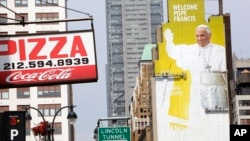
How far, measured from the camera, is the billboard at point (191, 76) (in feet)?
627

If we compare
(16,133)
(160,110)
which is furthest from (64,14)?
(160,110)

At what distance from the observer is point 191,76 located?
7662 inches

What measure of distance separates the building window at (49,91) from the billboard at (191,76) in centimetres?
10711

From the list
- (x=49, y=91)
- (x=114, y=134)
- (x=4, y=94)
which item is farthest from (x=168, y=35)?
(x=114, y=134)

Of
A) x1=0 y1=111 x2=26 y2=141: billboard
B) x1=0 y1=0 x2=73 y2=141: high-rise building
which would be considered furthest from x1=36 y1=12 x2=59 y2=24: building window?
x1=0 y1=111 x2=26 y2=141: billboard

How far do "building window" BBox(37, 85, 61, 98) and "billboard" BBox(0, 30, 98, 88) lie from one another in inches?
2715

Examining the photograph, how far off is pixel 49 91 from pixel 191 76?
113m

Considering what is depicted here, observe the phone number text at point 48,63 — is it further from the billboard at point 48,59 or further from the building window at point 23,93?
the building window at point 23,93

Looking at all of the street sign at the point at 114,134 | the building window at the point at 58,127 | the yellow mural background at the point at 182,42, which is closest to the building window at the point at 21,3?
the building window at the point at 58,127

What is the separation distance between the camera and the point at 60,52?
13914mm

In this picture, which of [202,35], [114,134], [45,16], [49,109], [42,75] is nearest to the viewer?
[42,75]

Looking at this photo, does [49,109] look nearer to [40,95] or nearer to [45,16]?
[40,95]

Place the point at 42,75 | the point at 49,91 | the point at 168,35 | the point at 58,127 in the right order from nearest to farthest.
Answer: the point at 42,75, the point at 58,127, the point at 49,91, the point at 168,35

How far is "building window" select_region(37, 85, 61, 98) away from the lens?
273 feet
